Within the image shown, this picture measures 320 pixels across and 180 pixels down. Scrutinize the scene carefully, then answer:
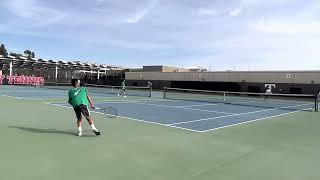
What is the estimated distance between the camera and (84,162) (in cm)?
691

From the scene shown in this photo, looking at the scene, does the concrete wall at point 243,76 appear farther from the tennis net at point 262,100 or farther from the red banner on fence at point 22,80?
the red banner on fence at point 22,80

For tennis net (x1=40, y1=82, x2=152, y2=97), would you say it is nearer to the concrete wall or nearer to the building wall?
the building wall

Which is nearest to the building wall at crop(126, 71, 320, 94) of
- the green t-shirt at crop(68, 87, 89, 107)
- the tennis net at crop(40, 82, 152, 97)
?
the tennis net at crop(40, 82, 152, 97)

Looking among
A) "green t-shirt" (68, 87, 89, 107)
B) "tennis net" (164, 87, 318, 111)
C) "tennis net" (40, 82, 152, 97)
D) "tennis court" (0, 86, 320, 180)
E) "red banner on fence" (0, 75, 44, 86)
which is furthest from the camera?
"red banner on fence" (0, 75, 44, 86)

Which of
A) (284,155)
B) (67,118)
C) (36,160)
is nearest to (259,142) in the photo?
(284,155)

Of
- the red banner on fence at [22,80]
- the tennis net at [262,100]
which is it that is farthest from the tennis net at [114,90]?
the red banner on fence at [22,80]

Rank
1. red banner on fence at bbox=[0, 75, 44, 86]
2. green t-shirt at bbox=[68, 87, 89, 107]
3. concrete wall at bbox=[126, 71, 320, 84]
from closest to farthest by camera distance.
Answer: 1. green t-shirt at bbox=[68, 87, 89, 107]
2. concrete wall at bbox=[126, 71, 320, 84]
3. red banner on fence at bbox=[0, 75, 44, 86]

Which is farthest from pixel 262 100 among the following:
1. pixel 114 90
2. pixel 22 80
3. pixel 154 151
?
pixel 22 80

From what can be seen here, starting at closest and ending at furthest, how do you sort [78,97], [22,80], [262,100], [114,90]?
[78,97], [262,100], [114,90], [22,80]

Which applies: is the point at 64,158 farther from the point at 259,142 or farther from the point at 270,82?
the point at 270,82

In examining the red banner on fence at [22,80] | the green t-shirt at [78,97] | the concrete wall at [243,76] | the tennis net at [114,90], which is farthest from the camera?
the red banner on fence at [22,80]

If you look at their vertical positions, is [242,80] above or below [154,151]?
above

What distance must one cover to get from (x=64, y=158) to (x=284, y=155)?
14.7 ft

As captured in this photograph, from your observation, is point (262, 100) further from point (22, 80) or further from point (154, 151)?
point (22, 80)
